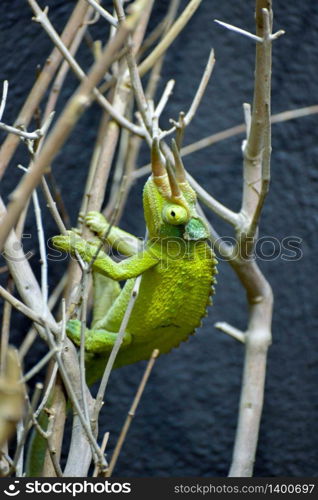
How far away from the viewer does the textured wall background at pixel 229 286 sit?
2.17m

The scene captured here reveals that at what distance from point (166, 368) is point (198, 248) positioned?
33.0 inches

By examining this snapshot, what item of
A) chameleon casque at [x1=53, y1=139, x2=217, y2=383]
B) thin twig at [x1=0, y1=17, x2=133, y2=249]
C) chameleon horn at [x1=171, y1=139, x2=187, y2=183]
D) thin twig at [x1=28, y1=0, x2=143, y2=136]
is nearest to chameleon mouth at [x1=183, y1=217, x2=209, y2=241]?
chameleon casque at [x1=53, y1=139, x2=217, y2=383]

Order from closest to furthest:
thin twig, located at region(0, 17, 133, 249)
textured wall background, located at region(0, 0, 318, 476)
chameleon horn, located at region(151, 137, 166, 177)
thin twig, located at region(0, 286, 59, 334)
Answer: thin twig, located at region(0, 17, 133, 249) → thin twig, located at region(0, 286, 59, 334) → chameleon horn, located at region(151, 137, 166, 177) → textured wall background, located at region(0, 0, 318, 476)

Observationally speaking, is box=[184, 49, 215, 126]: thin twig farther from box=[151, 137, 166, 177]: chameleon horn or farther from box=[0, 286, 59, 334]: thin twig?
box=[0, 286, 59, 334]: thin twig

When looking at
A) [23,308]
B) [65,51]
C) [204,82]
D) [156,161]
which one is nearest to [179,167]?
[156,161]

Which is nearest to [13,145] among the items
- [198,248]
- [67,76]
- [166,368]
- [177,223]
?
[177,223]

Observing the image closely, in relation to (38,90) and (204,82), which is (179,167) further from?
(38,90)

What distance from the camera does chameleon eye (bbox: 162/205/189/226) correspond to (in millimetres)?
1350

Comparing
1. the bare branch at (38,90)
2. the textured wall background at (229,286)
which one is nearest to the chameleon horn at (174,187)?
the bare branch at (38,90)

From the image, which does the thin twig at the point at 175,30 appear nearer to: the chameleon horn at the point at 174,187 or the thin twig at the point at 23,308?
the chameleon horn at the point at 174,187

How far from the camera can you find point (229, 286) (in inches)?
87.5

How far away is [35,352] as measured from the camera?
6.87 ft

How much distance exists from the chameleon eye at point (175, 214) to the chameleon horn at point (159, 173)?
0.03 m

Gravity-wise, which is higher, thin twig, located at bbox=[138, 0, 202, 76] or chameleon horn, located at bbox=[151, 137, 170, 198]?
thin twig, located at bbox=[138, 0, 202, 76]
